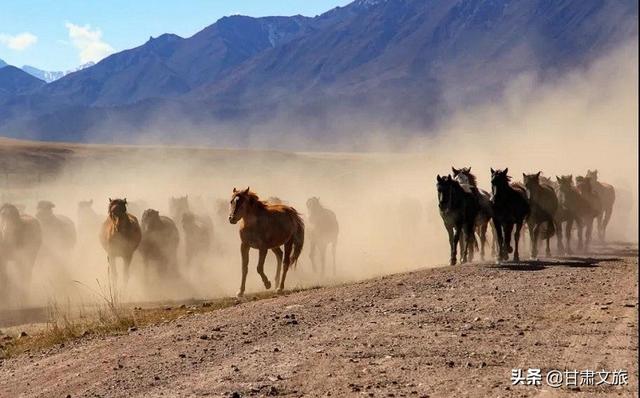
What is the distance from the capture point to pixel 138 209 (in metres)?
33.0

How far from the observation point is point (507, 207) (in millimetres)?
20000

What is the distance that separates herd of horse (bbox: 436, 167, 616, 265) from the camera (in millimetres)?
19828

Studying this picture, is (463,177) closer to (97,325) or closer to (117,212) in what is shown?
(117,212)

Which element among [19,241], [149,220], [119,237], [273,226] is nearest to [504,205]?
[273,226]

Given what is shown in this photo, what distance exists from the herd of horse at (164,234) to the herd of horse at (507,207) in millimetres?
3926

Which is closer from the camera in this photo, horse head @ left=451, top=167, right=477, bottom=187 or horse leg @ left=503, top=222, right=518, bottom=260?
horse leg @ left=503, top=222, right=518, bottom=260

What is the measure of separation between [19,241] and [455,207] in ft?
41.8

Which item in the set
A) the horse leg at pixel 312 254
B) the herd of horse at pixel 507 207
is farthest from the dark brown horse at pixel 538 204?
the horse leg at pixel 312 254

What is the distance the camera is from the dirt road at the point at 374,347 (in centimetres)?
814

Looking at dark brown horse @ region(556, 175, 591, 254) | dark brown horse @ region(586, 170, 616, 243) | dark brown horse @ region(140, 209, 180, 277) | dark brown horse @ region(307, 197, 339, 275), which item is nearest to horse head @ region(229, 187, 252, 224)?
dark brown horse @ region(140, 209, 180, 277)

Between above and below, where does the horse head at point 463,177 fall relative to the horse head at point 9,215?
above

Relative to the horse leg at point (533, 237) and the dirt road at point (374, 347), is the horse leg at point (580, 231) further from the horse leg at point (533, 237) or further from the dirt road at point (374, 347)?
the dirt road at point (374, 347)

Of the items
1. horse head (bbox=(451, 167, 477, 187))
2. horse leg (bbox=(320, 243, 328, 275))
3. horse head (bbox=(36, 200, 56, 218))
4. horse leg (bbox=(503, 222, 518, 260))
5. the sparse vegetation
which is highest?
horse head (bbox=(451, 167, 477, 187))

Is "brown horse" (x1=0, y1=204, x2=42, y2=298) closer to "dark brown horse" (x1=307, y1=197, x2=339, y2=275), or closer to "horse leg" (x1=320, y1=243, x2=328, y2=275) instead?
"horse leg" (x1=320, y1=243, x2=328, y2=275)
